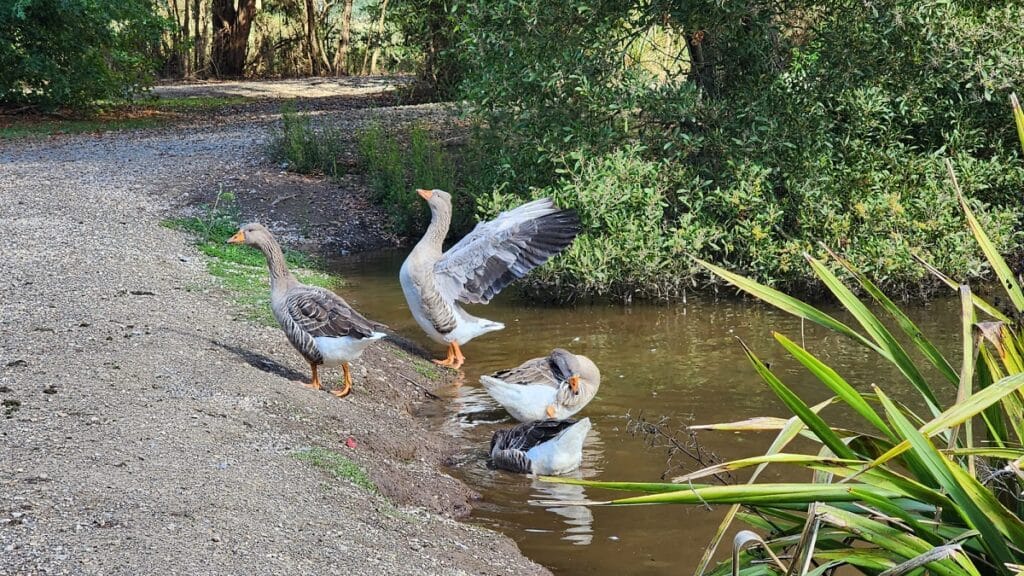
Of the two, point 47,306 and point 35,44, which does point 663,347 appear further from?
point 35,44

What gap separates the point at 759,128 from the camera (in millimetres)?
11523

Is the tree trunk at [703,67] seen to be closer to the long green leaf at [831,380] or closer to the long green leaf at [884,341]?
the long green leaf at [884,341]

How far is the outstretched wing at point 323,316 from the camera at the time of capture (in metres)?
7.28

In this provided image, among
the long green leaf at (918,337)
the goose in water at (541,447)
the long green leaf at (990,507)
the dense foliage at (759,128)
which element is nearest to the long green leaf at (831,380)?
the long green leaf at (990,507)

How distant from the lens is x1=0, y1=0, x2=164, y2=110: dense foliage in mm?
22203

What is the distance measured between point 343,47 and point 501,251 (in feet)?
110

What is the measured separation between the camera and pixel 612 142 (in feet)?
39.9

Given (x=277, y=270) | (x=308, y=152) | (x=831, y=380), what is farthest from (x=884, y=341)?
(x=308, y=152)

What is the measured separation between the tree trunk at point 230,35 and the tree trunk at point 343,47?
136 inches

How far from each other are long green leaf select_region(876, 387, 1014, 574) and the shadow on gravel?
570 cm

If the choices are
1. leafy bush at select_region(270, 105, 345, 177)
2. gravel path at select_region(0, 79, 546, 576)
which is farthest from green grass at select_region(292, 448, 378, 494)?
leafy bush at select_region(270, 105, 345, 177)

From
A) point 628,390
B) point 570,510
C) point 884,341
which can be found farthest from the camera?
point 628,390

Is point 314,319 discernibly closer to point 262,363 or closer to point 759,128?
point 262,363

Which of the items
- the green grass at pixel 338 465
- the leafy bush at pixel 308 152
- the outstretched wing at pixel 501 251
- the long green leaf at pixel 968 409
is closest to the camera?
the long green leaf at pixel 968 409
